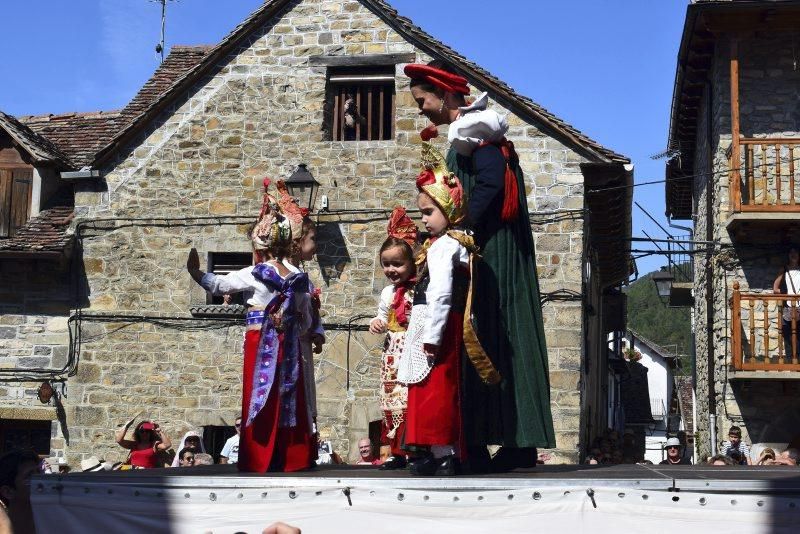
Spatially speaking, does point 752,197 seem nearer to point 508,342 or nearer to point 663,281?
point 663,281

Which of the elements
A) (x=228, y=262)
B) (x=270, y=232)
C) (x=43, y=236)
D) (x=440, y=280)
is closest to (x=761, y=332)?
(x=228, y=262)

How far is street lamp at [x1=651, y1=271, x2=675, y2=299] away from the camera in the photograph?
2142cm

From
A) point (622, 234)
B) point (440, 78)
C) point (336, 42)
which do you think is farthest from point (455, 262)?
point (622, 234)

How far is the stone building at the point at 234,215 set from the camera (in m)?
14.8

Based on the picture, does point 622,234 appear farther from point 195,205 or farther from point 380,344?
point 195,205

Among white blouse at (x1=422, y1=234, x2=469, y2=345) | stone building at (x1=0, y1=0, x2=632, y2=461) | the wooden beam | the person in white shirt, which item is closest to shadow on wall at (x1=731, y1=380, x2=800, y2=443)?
the person in white shirt

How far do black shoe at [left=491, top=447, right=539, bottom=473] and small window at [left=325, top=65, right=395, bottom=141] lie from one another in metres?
9.77

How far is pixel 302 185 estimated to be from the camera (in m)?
14.8

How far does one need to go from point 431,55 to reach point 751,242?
4819 mm

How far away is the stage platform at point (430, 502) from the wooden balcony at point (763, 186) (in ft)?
33.3

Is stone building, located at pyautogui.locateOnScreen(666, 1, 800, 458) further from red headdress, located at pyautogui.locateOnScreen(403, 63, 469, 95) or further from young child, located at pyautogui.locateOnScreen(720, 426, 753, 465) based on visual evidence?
red headdress, located at pyautogui.locateOnScreen(403, 63, 469, 95)

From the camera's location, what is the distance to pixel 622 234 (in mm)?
17641

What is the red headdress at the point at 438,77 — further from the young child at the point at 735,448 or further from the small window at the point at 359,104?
the small window at the point at 359,104

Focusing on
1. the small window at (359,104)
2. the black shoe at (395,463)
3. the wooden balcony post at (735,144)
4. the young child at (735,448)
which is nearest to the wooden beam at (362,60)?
the small window at (359,104)
